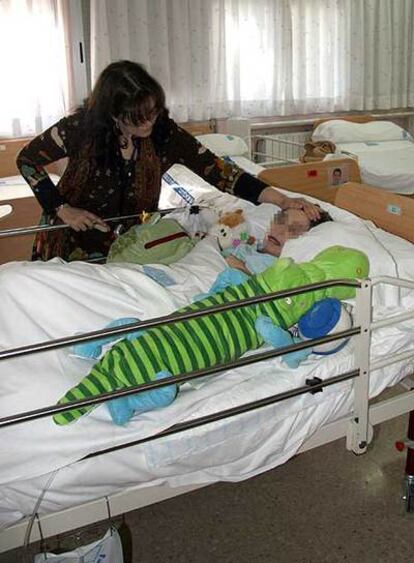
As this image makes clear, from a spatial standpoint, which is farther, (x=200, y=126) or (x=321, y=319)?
(x=200, y=126)

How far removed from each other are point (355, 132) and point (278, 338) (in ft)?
11.8

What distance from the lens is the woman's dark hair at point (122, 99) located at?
5.60 ft

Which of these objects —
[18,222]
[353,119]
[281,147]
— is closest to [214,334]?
[18,222]

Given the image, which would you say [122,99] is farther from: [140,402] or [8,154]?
[8,154]

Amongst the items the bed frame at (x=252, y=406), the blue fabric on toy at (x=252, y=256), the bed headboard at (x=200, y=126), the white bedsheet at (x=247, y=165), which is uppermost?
the bed headboard at (x=200, y=126)

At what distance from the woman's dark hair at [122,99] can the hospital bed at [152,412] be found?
479mm

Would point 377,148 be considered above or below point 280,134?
below

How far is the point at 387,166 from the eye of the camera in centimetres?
395

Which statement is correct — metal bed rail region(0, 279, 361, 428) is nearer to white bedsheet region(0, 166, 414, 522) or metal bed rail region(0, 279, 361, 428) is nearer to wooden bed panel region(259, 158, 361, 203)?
white bedsheet region(0, 166, 414, 522)

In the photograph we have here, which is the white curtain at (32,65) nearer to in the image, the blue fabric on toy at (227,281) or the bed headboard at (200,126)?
the bed headboard at (200,126)

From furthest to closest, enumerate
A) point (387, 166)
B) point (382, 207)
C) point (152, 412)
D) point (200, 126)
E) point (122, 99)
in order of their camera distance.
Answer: point (200, 126) → point (387, 166) → point (382, 207) → point (122, 99) → point (152, 412)

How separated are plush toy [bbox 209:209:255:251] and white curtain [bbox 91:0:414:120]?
78.4 inches

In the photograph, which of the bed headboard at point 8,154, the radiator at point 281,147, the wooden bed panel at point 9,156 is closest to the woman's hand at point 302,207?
the wooden bed panel at point 9,156

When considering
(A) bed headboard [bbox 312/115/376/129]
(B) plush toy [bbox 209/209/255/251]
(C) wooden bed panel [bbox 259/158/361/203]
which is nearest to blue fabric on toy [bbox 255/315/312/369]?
(B) plush toy [bbox 209/209/255/251]
